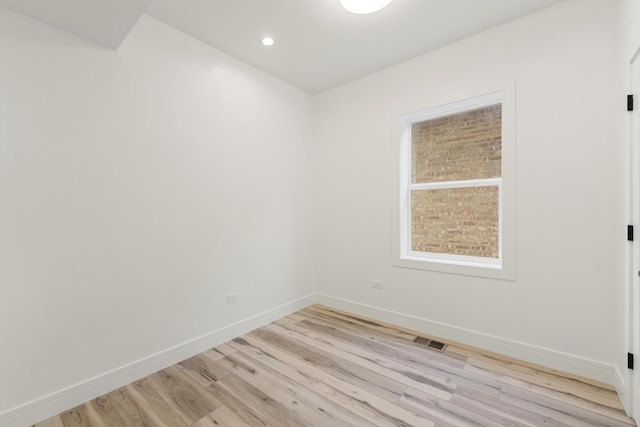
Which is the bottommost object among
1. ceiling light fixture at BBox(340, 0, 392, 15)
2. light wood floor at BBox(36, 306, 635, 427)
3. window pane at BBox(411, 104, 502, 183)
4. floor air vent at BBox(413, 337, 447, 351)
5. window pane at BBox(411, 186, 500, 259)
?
light wood floor at BBox(36, 306, 635, 427)

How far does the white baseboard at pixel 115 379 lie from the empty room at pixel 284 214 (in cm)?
1

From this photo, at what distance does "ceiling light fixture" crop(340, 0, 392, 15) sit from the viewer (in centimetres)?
200

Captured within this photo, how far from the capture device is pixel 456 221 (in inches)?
118

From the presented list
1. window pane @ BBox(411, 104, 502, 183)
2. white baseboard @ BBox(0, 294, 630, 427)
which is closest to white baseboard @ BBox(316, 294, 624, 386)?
white baseboard @ BBox(0, 294, 630, 427)

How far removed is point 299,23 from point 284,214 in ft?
6.46

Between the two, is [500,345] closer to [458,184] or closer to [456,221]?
[456,221]

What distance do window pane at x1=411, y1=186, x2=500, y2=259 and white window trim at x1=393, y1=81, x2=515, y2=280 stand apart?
0.20 ft

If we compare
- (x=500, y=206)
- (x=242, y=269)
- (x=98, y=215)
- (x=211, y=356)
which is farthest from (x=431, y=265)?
→ (x=98, y=215)

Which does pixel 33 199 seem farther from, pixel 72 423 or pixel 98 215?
pixel 72 423

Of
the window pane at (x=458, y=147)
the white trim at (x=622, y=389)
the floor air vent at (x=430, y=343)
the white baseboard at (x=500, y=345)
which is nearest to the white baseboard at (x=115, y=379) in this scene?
the white baseboard at (x=500, y=345)

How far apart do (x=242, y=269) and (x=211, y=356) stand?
841 millimetres

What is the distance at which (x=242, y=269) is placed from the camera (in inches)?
118

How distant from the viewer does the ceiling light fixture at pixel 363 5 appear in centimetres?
200

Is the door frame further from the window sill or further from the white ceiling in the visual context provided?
the white ceiling
